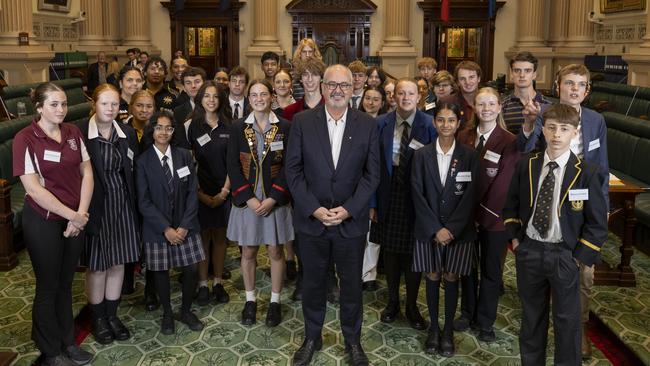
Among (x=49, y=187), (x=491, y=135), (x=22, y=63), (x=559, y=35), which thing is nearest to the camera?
(x=49, y=187)

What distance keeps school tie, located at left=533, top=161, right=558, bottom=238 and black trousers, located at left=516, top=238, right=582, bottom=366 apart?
91 mm

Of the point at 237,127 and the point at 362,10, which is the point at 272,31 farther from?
the point at 237,127

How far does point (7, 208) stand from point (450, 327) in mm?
3675

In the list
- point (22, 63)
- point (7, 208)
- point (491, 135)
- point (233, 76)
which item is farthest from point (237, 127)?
point (22, 63)

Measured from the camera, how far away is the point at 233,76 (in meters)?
4.97

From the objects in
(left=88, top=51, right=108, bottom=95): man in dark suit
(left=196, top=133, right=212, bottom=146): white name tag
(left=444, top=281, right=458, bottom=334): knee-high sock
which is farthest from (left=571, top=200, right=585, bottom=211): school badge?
(left=88, top=51, right=108, bottom=95): man in dark suit

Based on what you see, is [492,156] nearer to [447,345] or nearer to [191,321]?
[447,345]

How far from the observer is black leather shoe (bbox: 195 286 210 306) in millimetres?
4656

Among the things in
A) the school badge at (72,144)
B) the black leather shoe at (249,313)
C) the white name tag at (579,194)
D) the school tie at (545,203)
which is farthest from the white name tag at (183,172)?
the white name tag at (579,194)

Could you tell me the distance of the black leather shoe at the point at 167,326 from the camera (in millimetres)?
4195

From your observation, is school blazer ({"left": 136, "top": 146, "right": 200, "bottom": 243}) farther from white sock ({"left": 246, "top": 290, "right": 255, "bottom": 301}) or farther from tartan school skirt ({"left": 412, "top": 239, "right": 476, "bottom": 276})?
tartan school skirt ({"left": 412, "top": 239, "right": 476, "bottom": 276})

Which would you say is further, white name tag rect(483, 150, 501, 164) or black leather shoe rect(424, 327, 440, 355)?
black leather shoe rect(424, 327, 440, 355)

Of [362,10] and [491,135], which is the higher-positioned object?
[362,10]

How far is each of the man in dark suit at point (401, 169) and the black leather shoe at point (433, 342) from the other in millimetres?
277
